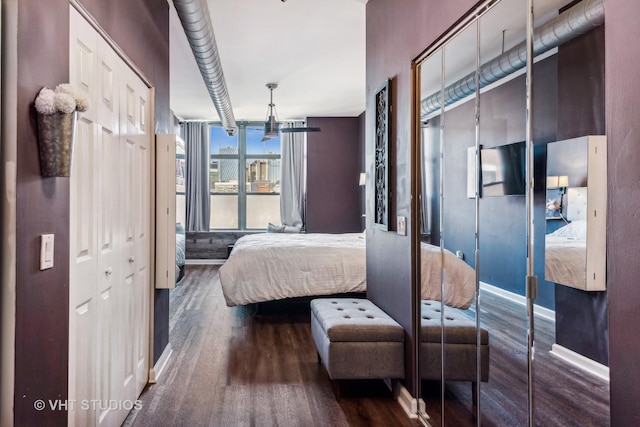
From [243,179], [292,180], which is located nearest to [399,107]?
[292,180]

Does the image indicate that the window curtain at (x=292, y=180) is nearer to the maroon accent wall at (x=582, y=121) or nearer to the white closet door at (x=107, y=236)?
the white closet door at (x=107, y=236)

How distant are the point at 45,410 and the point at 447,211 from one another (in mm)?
1914

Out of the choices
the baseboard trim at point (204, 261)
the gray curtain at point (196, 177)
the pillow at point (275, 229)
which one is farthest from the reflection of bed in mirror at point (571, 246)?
the gray curtain at point (196, 177)

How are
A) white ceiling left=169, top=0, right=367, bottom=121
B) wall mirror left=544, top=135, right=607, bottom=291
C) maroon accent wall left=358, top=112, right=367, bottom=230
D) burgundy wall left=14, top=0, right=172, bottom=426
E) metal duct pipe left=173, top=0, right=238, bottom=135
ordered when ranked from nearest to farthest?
wall mirror left=544, top=135, right=607, bottom=291 < burgundy wall left=14, top=0, right=172, bottom=426 < metal duct pipe left=173, top=0, right=238, bottom=135 < white ceiling left=169, top=0, right=367, bottom=121 < maroon accent wall left=358, top=112, right=367, bottom=230

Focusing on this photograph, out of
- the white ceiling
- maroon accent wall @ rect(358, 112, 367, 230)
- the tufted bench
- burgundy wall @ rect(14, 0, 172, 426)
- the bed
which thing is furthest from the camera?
maroon accent wall @ rect(358, 112, 367, 230)

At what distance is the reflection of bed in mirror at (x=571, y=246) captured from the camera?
113 centimetres

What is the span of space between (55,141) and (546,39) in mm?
1646

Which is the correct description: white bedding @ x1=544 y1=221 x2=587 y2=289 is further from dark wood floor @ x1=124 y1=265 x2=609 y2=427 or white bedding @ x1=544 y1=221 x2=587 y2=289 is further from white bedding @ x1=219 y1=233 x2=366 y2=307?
white bedding @ x1=219 y1=233 x2=366 y2=307

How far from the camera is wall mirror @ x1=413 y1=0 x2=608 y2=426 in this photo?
129 cm

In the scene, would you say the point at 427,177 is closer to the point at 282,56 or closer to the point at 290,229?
the point at 282,56

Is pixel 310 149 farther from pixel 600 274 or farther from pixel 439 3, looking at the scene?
pixel 600 274

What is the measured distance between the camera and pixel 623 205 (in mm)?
959

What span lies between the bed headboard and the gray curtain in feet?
25.0

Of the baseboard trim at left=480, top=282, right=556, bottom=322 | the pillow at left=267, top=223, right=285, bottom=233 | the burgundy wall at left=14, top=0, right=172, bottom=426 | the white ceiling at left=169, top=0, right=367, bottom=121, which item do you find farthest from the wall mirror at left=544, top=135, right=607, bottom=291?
the pillow at left=267, top=223, right=285, bottom=233
